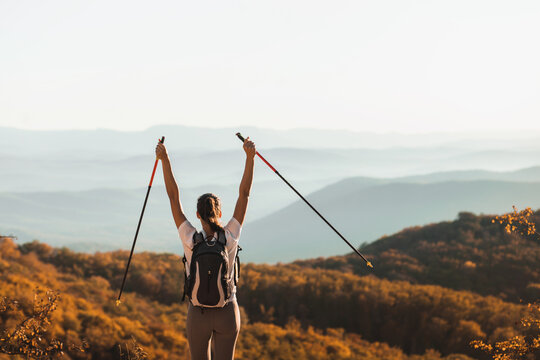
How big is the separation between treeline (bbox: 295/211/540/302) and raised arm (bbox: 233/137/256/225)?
3036 cm

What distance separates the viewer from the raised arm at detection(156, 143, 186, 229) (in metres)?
4.31

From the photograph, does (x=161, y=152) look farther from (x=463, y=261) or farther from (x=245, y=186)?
(x=463, y=261)

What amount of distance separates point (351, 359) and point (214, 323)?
49.3ft

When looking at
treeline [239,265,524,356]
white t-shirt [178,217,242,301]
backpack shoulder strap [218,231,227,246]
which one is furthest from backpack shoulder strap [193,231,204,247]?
treeline [239,265,524,356]

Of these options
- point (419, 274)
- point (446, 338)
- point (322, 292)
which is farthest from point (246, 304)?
point (419, 274)

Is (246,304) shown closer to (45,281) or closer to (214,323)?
(45,281)

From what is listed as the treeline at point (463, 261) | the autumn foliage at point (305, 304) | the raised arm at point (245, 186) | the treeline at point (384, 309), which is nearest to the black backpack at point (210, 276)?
the raised arm at point (245, 186)

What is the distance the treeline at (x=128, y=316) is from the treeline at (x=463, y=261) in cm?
850

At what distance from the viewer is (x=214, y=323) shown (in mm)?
4055

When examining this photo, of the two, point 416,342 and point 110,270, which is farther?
point 110,270

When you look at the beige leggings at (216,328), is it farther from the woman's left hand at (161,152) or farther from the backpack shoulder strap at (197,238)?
the woman's left hand at (161,152)

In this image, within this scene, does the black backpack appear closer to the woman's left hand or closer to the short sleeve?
the short sleeve

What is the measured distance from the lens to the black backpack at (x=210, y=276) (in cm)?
396

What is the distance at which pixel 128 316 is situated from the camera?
19406mm
